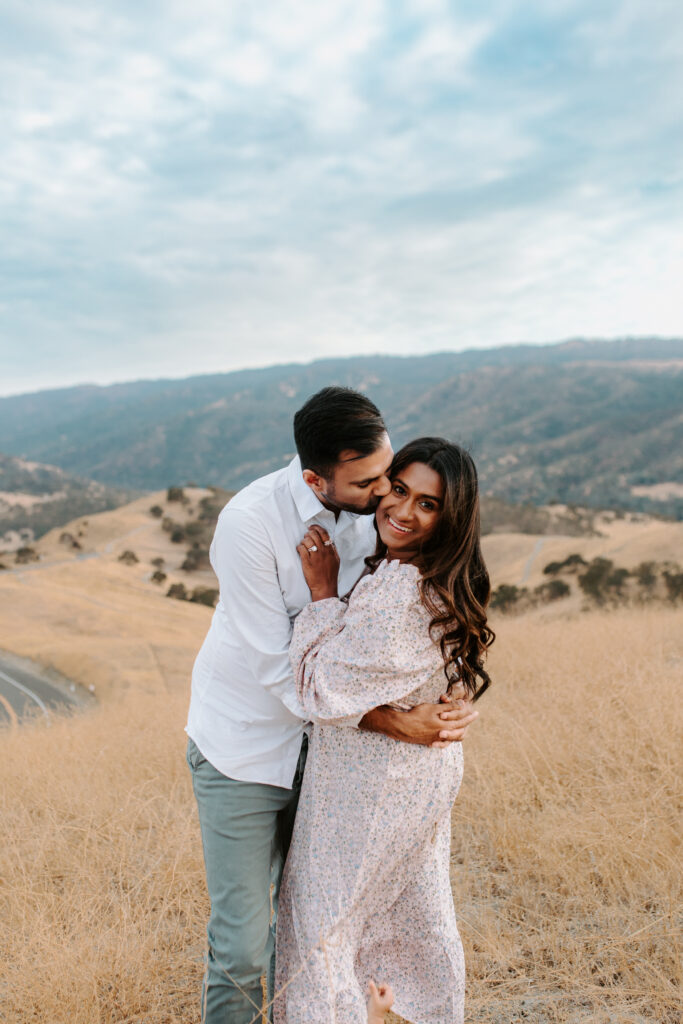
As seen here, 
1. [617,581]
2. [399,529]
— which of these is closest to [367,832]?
[399,529]

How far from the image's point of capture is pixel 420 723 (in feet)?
6.48

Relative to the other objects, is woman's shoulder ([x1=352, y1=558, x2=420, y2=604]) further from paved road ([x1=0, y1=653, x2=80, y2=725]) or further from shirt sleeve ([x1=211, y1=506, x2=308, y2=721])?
paved road ([x1=0, y1=653, x2=80, y2=725])

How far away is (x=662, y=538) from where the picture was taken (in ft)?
89.6

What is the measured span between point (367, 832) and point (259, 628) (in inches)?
26.9

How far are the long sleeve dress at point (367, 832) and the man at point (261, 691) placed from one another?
8cm

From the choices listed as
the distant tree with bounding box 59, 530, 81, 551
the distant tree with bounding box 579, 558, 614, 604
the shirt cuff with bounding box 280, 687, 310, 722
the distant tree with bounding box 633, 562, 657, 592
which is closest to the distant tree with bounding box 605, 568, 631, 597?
the distant tree with bounding box 579, 558, 614, 604

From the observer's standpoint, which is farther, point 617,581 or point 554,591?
point 554,591

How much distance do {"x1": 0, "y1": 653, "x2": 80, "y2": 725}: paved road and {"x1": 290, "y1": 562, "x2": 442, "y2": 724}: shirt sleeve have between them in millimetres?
17826

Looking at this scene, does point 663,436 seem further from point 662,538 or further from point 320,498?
point 320,498

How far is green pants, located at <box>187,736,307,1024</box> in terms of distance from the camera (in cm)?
204

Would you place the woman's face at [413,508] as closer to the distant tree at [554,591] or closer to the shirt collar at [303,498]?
the shirt collar at [303,498]

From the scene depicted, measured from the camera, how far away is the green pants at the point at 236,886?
2043mm

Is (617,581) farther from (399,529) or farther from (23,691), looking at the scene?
(399,529)

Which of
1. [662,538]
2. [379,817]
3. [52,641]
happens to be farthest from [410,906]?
[662,538]
